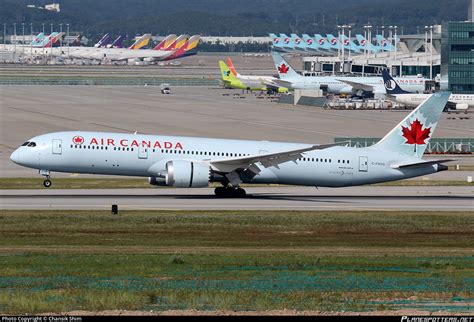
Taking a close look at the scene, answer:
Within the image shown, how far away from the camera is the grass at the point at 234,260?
1177 inches

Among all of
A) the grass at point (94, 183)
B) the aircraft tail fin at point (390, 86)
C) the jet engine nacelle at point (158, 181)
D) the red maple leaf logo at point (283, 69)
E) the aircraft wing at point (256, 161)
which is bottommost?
the grass at point (94, 183)

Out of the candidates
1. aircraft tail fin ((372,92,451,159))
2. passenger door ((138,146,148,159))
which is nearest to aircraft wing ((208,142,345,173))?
passenger door ((138,146,148,159))

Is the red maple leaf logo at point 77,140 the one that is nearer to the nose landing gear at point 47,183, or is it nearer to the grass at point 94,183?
the nose landing gear at point 47,183

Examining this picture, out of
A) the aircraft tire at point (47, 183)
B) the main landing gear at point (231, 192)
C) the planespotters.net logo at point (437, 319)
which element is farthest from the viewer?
the aircraft tire at point (47, 183)

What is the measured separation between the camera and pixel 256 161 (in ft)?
206

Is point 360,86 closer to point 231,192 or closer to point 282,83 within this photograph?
point 282,83

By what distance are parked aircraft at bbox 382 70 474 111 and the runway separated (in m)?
89.0

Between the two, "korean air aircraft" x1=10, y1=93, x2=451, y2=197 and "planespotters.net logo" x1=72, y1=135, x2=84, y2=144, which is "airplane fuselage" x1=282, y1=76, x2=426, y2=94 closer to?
"korean air aircraft" x1=10, y1=93, x2=451, y2=197

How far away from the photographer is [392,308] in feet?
94.2

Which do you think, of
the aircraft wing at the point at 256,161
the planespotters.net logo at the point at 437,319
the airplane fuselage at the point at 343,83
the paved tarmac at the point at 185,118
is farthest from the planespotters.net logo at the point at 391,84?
the planespotters.net logo at the point at 437,319

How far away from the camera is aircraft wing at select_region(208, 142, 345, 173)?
62.3 meters

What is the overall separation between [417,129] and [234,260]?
94.9 feet

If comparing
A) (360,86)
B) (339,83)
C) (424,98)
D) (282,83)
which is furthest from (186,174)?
(339,83)

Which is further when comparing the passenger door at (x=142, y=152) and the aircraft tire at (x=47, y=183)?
the aircraft tire at (x=47, y=183)
